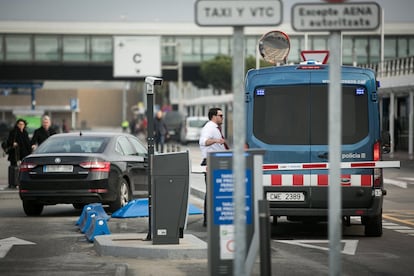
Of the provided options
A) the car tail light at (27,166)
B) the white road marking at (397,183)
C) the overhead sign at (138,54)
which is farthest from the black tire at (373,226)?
the overhead sign at (138,54)

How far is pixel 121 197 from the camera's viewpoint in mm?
18453

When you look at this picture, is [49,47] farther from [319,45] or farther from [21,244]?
[21,244]

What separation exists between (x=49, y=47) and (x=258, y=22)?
77261 millimetres

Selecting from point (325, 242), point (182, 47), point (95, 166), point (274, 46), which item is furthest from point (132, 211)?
point (182, 47)

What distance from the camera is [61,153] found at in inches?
707

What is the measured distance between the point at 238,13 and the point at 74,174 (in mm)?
10545

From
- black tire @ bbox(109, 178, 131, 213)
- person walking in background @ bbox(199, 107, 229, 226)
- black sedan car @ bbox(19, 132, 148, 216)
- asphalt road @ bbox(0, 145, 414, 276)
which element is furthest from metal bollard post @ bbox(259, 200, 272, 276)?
black tire @ bbox(109, 178, 131, 213)

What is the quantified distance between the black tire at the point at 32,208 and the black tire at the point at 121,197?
120 cm

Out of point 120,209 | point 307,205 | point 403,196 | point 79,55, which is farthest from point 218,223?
point 79,55

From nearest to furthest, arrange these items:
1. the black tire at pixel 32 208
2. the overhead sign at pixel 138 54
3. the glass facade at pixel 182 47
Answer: the black tire at pixel 32 208 → the overhead sign at pixel 138 54 → the glass facade at pixel 182 47

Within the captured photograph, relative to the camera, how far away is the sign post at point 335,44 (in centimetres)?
752

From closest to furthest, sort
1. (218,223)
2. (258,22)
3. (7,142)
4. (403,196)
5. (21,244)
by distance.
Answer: (258,22) → (218,223) → (21,244) → (403,196) → (7,142)

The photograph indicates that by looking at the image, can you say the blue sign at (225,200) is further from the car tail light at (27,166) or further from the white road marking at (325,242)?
the car tail light at (27,166)

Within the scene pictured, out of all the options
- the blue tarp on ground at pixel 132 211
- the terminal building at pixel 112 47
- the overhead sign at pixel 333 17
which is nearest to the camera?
the overhead sign at pixel 333 17
